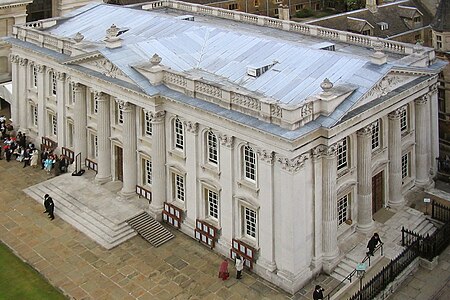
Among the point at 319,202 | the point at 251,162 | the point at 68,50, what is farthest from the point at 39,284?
the point at 68,50

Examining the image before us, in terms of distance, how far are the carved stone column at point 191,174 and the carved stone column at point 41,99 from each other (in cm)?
1915

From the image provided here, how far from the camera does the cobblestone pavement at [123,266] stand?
34906 millimetres

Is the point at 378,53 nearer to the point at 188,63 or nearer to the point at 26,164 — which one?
the point at 188,63

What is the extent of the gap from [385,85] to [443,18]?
15.5m

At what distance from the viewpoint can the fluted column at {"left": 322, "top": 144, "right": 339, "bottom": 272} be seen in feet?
113

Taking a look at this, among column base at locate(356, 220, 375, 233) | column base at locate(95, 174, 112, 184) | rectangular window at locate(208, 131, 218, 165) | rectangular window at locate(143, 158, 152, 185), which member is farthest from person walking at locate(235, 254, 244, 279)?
column base at locate(95, 174, 112, 184)

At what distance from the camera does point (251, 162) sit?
3553 cm

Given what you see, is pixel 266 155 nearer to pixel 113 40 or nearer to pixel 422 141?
pixel 422 141

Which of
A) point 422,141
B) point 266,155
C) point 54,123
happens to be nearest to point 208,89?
point 266,155

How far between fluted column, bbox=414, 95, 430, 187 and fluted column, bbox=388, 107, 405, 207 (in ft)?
7.62

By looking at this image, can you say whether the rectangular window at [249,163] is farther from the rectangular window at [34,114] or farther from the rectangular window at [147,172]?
the rectangular window at [34,114]

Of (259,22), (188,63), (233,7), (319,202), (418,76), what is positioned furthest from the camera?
(233,7)

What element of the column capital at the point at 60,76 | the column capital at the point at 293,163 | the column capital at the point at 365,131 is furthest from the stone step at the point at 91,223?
the column capital at the point at 365,131

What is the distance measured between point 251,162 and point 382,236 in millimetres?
10126
